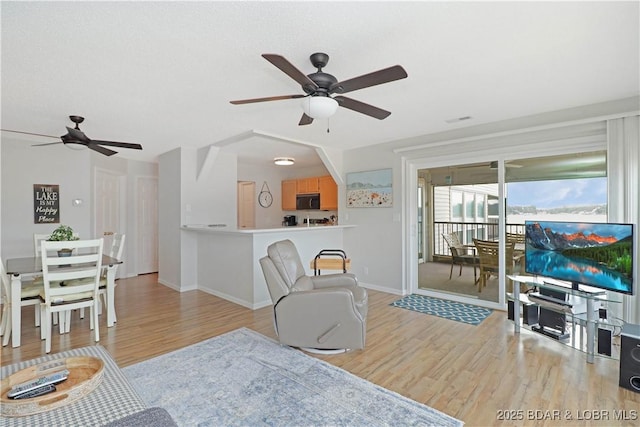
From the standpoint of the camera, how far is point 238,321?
12.1 feet

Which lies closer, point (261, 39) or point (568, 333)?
point (261, 39)

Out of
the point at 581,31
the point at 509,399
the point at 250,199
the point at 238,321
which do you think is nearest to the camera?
the point at 581,31

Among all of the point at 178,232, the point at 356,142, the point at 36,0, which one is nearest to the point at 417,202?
the point at 356,142

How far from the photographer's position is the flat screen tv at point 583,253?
261cm

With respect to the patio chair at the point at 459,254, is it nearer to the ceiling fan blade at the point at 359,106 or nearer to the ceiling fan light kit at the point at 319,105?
the ceiling fan blade at the point at 359,106

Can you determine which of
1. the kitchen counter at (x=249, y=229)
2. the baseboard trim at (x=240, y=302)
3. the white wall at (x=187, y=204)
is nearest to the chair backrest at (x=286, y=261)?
the kitchen counter at (x=249, y=229)

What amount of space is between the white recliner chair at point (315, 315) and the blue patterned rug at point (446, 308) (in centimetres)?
154

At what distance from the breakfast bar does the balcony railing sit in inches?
57.3

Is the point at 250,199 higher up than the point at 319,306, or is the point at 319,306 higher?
the point at 250,199

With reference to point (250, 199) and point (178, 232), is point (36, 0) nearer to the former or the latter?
point (178, 232)

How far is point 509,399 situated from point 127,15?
137 inches

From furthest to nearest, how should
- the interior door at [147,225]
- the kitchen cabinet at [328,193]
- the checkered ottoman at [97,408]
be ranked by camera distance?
the kitchen cabinet at [328,193] → the interior door at [147,225] → the checkered ottoman at [97,408]

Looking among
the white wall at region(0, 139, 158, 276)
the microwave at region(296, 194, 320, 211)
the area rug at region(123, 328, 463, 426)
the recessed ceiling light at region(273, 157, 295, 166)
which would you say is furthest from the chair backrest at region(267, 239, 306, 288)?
the white wall at region(0, 139, 158, 276)

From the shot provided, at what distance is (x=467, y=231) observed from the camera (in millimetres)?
4539
